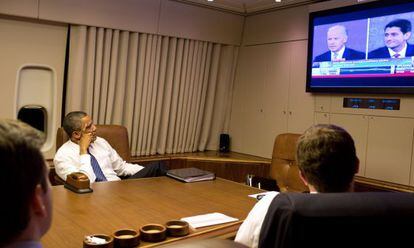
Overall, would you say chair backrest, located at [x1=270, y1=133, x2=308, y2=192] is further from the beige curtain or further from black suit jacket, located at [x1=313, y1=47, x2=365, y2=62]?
the beige curtain

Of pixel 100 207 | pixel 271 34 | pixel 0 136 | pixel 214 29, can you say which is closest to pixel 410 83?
pixel 271 34

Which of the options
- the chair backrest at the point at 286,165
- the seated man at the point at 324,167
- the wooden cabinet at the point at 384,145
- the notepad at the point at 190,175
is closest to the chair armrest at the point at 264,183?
the chair backrest at the point at 286,165

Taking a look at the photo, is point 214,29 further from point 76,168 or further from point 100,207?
point 100,207

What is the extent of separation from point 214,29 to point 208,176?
7.95ft

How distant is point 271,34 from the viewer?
4660 millimetres

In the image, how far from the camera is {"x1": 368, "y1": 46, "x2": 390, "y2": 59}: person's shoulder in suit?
347 centimetres

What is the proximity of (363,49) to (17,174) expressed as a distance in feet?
11.4

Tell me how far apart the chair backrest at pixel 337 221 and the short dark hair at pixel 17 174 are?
2.10ft

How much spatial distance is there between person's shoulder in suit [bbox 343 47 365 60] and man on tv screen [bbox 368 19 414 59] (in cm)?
18

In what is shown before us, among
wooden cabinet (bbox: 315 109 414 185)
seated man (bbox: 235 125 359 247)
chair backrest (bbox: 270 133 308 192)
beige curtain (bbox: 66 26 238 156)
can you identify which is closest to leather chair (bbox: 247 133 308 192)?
chair backrest (bbox: 270 133 308 192)

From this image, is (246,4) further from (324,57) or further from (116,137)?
(116,137)

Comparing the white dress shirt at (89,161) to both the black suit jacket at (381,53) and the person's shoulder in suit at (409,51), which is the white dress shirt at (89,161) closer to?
the black suit jacket at (381,53)

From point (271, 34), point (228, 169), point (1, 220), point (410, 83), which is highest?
point (271, 34)

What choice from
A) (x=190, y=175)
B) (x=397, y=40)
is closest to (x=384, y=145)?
(x=397, y=40)
